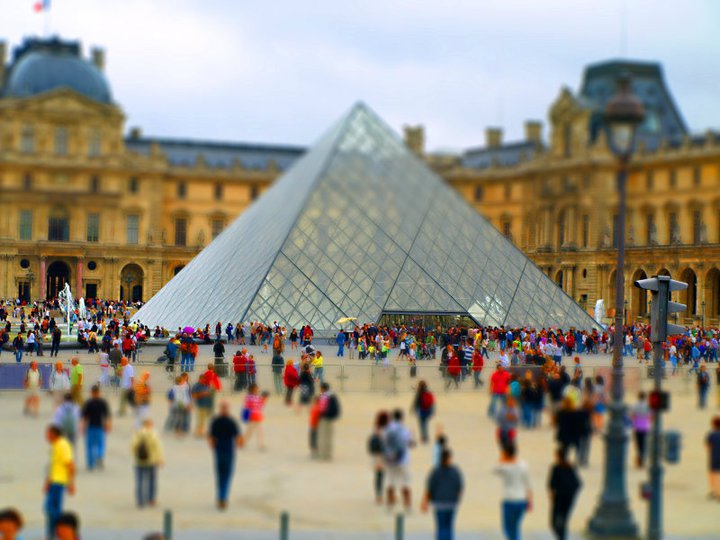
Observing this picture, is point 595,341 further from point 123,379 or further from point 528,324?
point 123,379

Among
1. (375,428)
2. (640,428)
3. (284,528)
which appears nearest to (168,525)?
(284,528)

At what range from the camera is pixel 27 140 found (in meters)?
66.1

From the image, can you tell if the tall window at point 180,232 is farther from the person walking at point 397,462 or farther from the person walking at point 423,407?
the person walking at point 397,462

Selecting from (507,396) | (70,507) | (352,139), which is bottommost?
(70,507)

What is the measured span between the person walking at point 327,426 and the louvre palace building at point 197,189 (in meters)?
48.0

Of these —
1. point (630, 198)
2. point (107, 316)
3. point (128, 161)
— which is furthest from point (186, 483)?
point (128, 161)

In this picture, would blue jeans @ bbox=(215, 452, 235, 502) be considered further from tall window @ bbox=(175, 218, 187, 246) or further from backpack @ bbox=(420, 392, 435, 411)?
tall window @ bbox=(175, 218, 187, 246)

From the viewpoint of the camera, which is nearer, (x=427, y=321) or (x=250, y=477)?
(x=250, y=477)

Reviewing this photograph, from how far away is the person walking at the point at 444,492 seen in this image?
360 inches

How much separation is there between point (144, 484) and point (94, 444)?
97 centimetres

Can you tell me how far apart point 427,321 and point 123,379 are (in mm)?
17813

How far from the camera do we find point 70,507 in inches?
397

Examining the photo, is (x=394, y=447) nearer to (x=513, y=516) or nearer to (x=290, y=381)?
(x=513, y=516)

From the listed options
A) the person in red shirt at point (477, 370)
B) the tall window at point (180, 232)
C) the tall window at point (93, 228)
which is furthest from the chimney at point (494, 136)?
the person in red shirt at point (477, 370)
